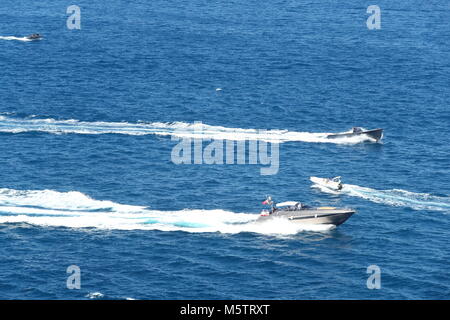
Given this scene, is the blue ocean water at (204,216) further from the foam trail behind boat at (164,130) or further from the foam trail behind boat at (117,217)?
the foam trail behind boat at (164,130)

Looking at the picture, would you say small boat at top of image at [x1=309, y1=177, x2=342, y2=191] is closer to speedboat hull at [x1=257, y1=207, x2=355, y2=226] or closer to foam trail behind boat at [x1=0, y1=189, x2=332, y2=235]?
speedboat hull at [x1=257, y1=207, x2=355, y2=226]

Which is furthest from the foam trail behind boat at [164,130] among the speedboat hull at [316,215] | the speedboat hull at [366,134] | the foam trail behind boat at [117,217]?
the speedboat hull at [316,215]

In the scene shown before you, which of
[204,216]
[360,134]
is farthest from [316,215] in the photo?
[360,134]

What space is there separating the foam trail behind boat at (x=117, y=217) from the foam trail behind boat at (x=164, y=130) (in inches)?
1392

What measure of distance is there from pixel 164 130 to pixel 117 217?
43.8m

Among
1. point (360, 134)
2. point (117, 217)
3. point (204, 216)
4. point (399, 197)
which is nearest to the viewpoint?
point (117, 217)

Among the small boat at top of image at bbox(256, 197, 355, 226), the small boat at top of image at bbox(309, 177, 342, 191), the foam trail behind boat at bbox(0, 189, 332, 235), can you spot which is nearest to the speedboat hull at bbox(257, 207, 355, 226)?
the small boat at top of image at bbox(256, 197, 355, 226)

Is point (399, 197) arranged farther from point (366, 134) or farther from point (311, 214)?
point (366, 134)

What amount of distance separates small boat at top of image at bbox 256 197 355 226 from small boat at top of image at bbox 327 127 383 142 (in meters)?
41.7

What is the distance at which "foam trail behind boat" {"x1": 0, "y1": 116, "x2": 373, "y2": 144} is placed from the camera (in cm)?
19238

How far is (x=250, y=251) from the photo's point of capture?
145 m

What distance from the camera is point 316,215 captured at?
152125mm
